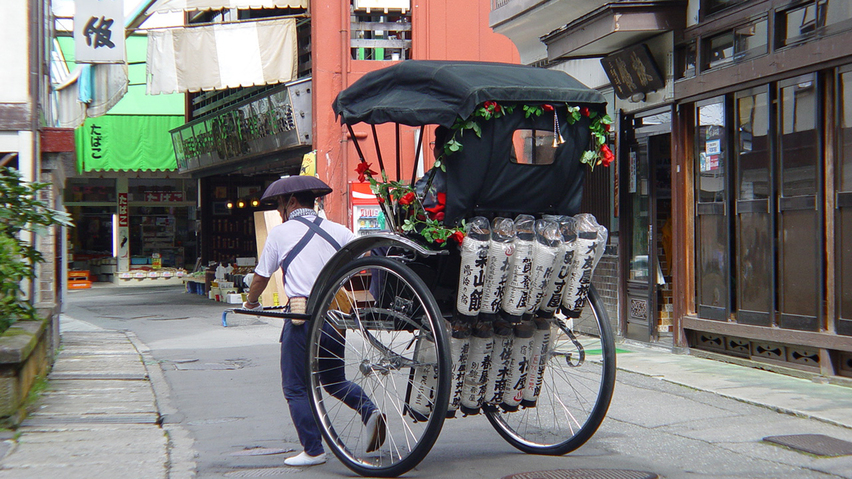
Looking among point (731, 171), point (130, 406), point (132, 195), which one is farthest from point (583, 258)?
point (132, 195)

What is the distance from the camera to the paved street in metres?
5.25

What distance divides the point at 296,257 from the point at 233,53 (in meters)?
13.6

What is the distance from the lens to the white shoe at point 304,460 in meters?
5.34

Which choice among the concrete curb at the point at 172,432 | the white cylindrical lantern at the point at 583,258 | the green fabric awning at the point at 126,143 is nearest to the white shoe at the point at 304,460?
the concrete curb at the point at 172,432

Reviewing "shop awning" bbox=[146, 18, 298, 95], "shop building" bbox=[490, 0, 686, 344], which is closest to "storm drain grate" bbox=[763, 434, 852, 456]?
"shop building" bbox=[490, 0, 686, 344]

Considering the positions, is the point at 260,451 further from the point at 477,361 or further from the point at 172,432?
the point at 477,361

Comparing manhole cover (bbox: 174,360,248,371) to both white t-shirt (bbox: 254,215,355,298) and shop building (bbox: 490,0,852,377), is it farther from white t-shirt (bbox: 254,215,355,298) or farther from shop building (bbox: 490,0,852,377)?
shop building (bbox: 490,0,852,377)

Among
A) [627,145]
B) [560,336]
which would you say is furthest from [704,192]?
[560,336]

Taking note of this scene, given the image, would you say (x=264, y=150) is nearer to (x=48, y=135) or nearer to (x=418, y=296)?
(x=48, y=135)

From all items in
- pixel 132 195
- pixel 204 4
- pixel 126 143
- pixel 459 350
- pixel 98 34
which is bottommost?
pixel 459 350

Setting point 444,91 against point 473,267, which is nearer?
point 473,267

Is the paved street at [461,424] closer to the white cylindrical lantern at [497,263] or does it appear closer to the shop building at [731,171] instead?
the shop building at [731,171]

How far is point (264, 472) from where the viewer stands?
17.2 feet

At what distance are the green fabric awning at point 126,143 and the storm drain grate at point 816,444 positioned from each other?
2375 centimetres
